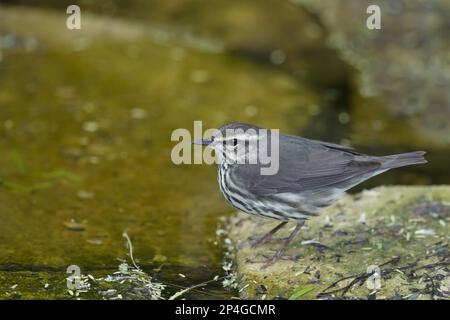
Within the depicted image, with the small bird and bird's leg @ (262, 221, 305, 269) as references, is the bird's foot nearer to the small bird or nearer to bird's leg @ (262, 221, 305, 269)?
bird's leg @ (262, 221, 305, 269)

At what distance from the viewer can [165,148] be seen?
8461 mm

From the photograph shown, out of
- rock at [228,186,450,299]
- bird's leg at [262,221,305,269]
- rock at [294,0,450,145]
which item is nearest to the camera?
rock at [228,186,450,299]

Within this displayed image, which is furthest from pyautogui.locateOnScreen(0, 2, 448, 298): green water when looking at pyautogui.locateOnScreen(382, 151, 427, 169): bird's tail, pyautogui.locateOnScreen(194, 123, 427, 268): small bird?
pyautogui.locateOnScreen(382, 151, 427, 169): bird's tail

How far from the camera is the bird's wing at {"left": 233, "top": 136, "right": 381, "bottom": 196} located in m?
6.27

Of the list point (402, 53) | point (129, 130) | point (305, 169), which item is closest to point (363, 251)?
point (305, 169)

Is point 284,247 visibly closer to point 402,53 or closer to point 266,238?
point 266,238

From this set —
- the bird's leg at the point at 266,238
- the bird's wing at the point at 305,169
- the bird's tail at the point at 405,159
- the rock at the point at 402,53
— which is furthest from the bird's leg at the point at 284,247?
the rock at the point at 402,53

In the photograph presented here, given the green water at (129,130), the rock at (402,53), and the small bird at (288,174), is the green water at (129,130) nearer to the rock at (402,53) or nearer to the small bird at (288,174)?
the rock at (402,53)

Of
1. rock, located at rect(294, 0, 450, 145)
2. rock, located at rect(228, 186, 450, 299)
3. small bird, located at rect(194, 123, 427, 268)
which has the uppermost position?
rock, located at rect(294, 0, 450, 145)

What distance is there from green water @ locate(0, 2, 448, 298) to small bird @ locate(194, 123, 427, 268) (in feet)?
2.16

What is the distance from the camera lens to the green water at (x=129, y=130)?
6.56m

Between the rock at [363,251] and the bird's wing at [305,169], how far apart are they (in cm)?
55
